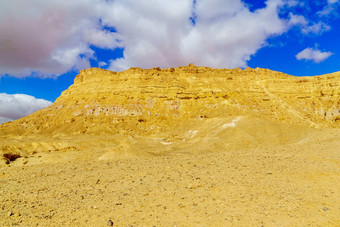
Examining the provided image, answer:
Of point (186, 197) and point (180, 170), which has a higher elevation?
point (180, 170)

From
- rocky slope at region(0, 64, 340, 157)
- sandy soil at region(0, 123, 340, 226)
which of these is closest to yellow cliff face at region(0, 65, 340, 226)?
sandy soil at region(0, 123, 340, 226)

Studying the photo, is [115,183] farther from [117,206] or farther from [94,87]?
[94,87]

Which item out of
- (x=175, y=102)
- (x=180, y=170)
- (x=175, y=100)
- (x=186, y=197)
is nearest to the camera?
(x=186, y=197)

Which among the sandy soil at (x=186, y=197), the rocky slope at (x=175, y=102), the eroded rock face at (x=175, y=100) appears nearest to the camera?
the sandy soil at (x=186, y=197)

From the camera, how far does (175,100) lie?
5766 cm

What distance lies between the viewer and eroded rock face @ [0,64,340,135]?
1975 inches

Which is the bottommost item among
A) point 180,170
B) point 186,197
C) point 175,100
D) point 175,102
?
point 186,197

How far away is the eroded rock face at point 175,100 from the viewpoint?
50.2 metres

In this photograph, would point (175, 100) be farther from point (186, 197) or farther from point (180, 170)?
point (186, 197)

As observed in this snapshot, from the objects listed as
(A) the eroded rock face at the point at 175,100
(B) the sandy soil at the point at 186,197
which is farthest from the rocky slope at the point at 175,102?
(B) the sandy soil at the point at 186,197

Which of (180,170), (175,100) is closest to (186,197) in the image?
(180,170)

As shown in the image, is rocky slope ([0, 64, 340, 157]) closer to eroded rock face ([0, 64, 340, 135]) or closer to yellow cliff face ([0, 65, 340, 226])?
eroded rock face ([0, 64, 340, 135])

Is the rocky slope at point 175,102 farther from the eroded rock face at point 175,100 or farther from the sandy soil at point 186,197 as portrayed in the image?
the sandy soil at point 186,197

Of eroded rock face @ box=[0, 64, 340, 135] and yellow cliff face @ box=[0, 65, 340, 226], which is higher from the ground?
eroded rock face @ box=[0, 64, 340, 135]
